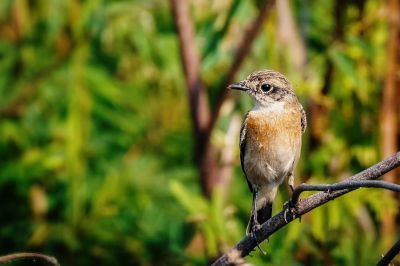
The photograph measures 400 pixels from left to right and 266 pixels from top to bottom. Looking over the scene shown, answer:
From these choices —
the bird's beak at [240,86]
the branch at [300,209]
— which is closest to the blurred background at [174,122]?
the bird's beak at [240,86]

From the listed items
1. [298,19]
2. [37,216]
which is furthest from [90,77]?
[298,19]

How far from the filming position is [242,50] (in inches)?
198

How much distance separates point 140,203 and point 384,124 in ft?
5.57

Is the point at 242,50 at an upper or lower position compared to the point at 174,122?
upper

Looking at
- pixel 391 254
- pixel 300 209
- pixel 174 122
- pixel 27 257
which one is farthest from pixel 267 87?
pixel 174 122

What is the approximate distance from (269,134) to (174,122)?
9.48 feet

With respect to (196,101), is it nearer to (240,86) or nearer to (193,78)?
(193,78)

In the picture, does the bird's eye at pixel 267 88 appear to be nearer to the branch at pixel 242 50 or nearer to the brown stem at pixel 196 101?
the branch at pixel 242 50

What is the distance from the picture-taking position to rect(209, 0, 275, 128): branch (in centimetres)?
489

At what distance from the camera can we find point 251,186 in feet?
13.5

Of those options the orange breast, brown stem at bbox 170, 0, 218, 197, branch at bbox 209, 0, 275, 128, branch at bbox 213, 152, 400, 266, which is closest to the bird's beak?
the orange breast

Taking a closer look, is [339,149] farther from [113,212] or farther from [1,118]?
[1,118]

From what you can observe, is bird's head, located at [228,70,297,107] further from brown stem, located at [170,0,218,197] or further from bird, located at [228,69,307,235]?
brown stem, located at [170,0,218,197]

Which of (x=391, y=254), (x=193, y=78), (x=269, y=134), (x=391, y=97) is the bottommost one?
(x=391, y=97)
